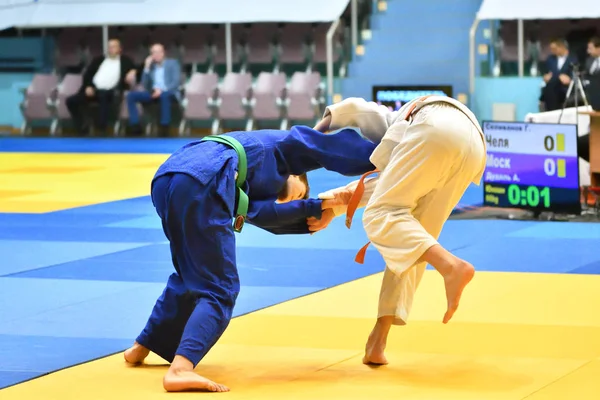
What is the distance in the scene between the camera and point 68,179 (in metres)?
16.6

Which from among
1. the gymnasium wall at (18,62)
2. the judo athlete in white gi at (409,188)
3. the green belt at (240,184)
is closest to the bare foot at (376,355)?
the judo athlete in white gi at (409,188)

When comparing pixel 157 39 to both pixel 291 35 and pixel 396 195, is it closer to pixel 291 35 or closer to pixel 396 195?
pixel 291 35

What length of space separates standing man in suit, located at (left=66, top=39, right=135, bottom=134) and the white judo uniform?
65.2 feet

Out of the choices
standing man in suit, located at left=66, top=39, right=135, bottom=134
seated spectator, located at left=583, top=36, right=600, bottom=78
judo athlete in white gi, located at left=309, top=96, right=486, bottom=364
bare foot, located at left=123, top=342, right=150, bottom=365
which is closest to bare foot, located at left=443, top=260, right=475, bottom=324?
judo athlete in white gi, located at left=309, top=96, right=486, bottom=364

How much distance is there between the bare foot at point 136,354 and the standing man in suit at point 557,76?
1521 centimetres

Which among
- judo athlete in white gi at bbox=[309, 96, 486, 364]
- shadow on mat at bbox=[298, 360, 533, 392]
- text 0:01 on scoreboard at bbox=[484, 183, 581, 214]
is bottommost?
text 0:01 on scoreboard at bbox=[484, 183, 581, 214]

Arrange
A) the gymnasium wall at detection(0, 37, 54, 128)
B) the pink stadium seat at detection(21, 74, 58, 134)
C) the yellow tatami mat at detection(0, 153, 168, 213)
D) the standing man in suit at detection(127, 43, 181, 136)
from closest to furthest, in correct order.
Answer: the yellow tatami mat at detection(0, 153, 168, 213)
the standing man in suit at detection(127, 43, 181, 136)
the pink stadium seat at detection(21, 74, 58, 134)
the gymnasium wall at detection(0, 37, 54, 128)

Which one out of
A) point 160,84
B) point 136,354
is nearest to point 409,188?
point 136,354

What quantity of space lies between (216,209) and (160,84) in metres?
19.5

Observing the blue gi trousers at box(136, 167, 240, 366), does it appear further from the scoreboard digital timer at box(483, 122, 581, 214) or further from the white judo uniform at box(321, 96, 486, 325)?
the scoreboard digital timer at box(483, 122, 581, 214)

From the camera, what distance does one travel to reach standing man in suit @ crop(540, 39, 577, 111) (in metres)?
20.4

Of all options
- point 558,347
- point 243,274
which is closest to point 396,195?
point 558,347

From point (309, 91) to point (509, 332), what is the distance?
→ 17192mm

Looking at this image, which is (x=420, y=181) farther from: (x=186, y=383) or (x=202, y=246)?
(x=186, y=383)
